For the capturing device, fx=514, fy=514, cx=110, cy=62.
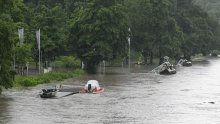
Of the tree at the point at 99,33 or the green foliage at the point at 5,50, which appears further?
the tree at the point at 99,33

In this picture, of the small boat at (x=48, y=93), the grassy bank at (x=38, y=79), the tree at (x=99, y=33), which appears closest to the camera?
the small boat at (x=48, y=93)

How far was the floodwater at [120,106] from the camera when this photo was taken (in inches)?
1470

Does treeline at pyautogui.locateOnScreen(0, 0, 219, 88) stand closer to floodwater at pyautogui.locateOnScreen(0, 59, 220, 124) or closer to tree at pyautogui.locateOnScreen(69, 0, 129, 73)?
tree at pyautogui.locateOnScreen(69, 0, 129, 73)

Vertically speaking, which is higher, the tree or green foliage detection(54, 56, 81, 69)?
the tree

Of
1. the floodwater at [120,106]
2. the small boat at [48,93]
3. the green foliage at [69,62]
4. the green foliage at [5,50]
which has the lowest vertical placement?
the floodwater at [120,106]

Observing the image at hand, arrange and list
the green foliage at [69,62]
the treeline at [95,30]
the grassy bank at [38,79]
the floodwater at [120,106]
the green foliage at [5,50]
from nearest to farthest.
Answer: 1. the floodwater at [120,106]
2. the green foliage at [5,50]
3. the grassy bank at [38,79]
4. the treeline at [95,30]
5. the green foliage at [69,62]

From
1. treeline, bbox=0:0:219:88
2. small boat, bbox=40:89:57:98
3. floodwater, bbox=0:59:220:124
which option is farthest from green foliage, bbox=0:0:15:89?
small boat, bbox=40:89:57:98

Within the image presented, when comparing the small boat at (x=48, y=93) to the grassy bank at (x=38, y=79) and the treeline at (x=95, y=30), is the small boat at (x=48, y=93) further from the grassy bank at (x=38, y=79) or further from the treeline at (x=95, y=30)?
the grassy bank at (x=38, y=79)

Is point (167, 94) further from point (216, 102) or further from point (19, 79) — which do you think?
point (19, 79)

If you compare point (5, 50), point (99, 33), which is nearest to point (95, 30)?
point (99, 33)

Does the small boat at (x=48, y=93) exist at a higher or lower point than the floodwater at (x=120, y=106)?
higher

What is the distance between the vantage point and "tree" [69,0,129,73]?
3263 inches

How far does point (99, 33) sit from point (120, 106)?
39796mm

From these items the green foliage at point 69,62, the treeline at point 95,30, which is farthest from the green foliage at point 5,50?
the green foliage at point 69,62
